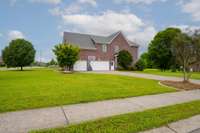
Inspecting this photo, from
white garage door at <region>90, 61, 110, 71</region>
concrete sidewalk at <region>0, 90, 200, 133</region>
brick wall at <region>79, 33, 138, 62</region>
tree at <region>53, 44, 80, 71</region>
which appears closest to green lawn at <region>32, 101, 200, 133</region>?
concrete sidewalk at <region>0, 90, 200, 133</region>

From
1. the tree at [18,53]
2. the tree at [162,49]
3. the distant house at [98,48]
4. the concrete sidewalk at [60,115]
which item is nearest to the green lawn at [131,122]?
the concrete sidewalk at [60,115]

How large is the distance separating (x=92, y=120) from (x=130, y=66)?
2959cm

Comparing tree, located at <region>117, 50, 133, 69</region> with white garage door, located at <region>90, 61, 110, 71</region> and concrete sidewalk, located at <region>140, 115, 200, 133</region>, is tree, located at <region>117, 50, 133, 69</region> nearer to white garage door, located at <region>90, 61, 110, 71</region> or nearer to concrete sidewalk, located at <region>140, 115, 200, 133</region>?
white garage door, located at <region>90, 61, 110, 71</region>

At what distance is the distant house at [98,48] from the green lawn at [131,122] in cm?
2630

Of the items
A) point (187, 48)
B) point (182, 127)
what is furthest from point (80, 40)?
point (182, 127)

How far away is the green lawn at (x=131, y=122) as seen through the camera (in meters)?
3.59

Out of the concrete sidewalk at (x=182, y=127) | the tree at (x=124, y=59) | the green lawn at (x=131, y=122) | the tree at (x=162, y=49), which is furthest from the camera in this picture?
the tree at (x=162, y=49)

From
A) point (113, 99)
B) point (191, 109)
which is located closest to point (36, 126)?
point (113, 99)

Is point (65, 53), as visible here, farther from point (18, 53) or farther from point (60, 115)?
point (60, 115)

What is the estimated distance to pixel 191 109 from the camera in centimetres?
546

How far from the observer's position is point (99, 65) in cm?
3278

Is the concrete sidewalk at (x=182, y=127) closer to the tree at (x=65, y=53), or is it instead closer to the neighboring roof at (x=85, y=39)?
the tree at (x=65, y=53)

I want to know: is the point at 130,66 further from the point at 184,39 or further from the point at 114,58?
the point at 184,39

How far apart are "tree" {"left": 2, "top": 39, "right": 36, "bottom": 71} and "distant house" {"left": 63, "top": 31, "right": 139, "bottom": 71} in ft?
32.8
